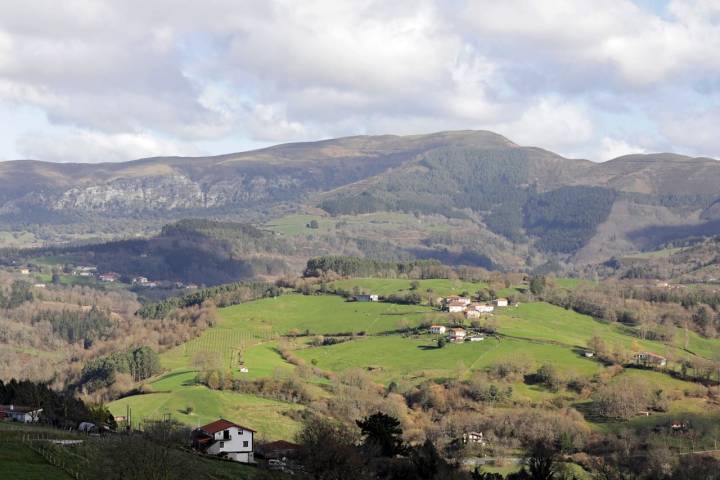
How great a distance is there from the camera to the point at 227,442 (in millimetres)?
82938

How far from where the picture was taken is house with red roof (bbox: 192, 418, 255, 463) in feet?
269

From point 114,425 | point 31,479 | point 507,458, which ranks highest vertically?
point 31,479

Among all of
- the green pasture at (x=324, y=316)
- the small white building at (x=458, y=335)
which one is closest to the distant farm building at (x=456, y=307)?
the green pasture at (x=324, y=316)

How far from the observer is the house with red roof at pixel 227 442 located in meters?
82.1

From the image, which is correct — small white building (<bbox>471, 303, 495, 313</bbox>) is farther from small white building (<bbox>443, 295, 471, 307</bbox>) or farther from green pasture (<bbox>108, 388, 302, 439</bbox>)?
green pasture (<bbox>108, 388, 302, 439</bbox>)

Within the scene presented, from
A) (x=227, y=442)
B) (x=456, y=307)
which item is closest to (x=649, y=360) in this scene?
(x=456, y=307)

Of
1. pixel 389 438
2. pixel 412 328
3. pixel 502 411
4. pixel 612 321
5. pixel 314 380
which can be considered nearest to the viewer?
pixel 389 438

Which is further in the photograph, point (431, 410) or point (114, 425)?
point (431, 410)

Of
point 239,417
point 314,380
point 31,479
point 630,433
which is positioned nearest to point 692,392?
point 630,433

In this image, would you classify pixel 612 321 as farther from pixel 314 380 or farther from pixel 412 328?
pixel 314 380

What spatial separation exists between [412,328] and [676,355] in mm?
42790

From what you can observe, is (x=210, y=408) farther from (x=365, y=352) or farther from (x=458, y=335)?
(x=458, y=335)

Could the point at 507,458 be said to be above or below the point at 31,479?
below

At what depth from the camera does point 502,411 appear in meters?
125
